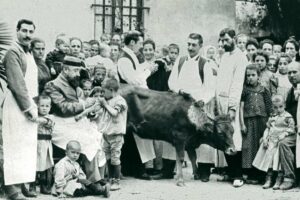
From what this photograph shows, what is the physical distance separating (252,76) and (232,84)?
0.30m

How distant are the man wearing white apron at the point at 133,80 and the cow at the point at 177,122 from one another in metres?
0.26

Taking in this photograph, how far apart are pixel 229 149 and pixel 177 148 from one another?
73 centimetres

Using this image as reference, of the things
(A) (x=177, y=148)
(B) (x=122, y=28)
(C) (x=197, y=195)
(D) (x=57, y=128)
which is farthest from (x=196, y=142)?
(B) (x=122, y=28)

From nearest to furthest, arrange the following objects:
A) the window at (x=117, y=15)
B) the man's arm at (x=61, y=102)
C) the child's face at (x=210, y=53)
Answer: the man's arm at (x=61, y=102)
the child's face at (x=210, y=53)
the window at (x=117, y=15)

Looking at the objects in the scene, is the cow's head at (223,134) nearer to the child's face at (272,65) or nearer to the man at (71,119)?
the child's face at (272,65)

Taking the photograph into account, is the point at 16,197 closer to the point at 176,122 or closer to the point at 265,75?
the point at 176,122

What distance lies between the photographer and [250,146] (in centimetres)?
908

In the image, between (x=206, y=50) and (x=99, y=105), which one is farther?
(x=206, y=50)

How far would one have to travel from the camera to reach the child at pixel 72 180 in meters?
7.72

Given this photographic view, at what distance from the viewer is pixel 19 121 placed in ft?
24.7

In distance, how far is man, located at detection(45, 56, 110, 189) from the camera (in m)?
8.07

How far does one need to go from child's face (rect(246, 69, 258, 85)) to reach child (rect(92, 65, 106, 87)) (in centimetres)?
205

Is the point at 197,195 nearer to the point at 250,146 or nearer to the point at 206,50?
the point at 250,146

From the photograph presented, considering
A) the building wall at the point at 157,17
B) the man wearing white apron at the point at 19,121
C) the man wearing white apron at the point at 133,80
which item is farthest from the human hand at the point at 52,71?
the building wall at the point at 157,17
